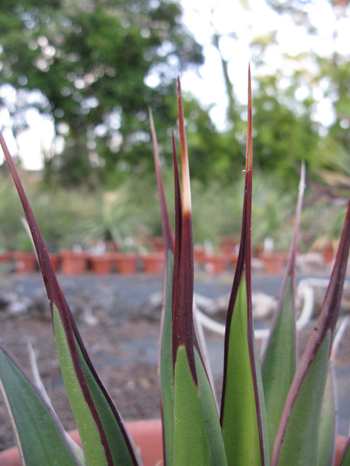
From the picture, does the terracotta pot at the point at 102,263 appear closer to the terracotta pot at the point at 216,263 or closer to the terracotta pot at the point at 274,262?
the terracotta pot at the point at 216,263

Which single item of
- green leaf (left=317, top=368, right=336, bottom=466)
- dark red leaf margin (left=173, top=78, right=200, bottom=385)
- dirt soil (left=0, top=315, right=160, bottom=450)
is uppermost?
dark red leaf margin (left=173, top=78, right=200, bottom=385)

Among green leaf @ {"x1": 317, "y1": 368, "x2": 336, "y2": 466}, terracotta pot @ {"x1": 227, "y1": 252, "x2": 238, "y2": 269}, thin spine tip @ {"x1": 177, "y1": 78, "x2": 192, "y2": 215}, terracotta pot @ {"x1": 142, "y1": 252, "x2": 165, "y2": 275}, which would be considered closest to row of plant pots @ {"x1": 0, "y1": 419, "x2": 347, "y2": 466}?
green leaf @ {"x1": 317, "y1": 368, "x2": 336, "y2": 466}

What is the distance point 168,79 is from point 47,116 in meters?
2.57

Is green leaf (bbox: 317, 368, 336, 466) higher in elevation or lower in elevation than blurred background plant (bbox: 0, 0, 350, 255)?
lower

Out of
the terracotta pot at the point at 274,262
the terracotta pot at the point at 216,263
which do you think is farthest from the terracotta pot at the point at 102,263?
the terracotta pot at the point at 274,262

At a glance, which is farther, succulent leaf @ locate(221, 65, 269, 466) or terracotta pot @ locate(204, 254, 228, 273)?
terracotta pot @ locate(204, 254, 228, 273)

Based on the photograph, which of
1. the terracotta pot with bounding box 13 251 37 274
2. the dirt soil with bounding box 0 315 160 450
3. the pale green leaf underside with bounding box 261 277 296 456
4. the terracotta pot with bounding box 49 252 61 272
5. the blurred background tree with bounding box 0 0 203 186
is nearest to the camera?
the pale green leaf underside with bounding box 261 277 296 456

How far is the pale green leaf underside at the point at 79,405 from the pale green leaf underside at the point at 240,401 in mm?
133

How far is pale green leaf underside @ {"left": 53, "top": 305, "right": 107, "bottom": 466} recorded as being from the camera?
1.27ft

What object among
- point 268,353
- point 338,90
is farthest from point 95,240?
point 338,90

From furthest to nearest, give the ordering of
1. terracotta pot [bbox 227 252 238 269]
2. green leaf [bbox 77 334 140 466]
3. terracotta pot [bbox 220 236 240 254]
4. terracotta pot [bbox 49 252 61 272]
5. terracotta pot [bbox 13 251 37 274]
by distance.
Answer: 1. terracotta pot [bbox 220 236 240 254]
2. terracotta pot [bbox 227 252 238 269]
3. terracotta pot [bbox 49 252 61 272]
4. terracotta pot [bbox 13 251 37 274]
5. green leaf [bbox 77 334 140 466]

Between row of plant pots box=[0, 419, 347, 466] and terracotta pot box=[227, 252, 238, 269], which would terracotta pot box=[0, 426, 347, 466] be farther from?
terracotta pot box=[227, 252, 238, 269]

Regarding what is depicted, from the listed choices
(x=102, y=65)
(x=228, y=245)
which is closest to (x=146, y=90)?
(x=102, y=65)

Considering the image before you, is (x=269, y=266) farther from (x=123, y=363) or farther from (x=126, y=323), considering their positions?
(x=123, y=363)
